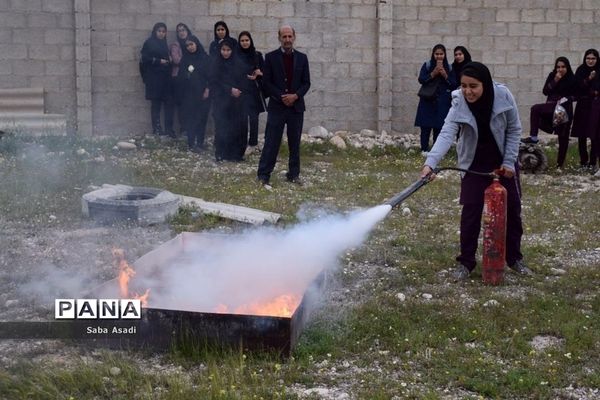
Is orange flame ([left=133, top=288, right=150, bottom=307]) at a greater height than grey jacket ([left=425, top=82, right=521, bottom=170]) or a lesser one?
lesser

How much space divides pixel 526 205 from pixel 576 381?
5359 millimetres

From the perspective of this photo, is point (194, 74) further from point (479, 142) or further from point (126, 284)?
point (126, 284)

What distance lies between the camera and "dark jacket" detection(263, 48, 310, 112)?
33.9 feet

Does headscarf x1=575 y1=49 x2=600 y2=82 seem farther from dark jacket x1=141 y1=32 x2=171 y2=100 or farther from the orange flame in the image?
the orange flame

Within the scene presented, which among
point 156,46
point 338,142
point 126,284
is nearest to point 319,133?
point 338,142

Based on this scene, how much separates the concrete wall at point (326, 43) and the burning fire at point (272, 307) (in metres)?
9.54

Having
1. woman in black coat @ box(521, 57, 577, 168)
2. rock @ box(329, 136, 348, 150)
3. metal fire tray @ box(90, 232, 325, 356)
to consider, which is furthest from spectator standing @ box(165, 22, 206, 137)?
metal fire tray @ box(90, 232, 325, 356)

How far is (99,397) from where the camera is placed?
4375 mm

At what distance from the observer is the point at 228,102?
12.3m

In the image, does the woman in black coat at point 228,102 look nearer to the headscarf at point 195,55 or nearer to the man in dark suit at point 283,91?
the headscarf at point 195,55

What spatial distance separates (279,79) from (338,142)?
4064 millimetres

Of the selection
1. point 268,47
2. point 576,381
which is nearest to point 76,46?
point 268,47

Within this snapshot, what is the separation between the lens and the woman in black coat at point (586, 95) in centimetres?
1217

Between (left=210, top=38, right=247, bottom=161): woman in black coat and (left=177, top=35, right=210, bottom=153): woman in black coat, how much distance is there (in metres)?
0.76
